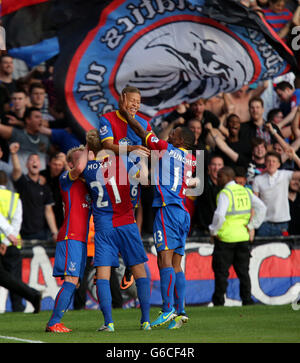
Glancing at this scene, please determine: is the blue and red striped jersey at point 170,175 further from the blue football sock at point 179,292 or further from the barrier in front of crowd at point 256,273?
the barrier in front of crowd at point 256,273

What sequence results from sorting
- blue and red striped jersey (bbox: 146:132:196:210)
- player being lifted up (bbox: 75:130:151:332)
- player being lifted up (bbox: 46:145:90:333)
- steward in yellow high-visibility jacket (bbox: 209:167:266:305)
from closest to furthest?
player being lifted up (bbox: 75:130:151:332), player being lifted up (bbox: 46:145:90:333), blue and red striped jersey (bbox: 146:132:196:210), steward in yellow high-visibility jacket (bbox: 209:167:266:305)

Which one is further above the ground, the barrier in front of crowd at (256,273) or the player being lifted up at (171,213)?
the player being lifted up at (171,213)

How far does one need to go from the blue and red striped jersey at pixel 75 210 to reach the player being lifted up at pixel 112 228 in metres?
0.28

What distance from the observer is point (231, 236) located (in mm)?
11703

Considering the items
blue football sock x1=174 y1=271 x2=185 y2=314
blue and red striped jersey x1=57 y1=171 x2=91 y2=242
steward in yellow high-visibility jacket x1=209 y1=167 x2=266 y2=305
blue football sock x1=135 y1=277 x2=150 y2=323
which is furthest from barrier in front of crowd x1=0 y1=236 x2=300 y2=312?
blue football sock x1=135 y1=277 x2=150 y2=323

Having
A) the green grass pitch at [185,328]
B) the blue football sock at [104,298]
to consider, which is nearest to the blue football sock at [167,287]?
the green grass pitch at [185,328]

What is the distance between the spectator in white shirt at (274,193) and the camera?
12.6m

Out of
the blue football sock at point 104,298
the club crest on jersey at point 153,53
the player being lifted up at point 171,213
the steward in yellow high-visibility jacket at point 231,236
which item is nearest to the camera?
the blue football sock at point 104,298

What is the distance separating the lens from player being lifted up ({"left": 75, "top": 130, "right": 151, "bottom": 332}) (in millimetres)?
7680

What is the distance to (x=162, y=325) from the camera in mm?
8305

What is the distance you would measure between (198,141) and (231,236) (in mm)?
1877

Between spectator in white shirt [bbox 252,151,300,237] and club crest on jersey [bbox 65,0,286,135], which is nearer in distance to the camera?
club crest on jersey [bbox 65,0,286,135]

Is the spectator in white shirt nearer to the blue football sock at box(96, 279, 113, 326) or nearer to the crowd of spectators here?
the crowd of spectators

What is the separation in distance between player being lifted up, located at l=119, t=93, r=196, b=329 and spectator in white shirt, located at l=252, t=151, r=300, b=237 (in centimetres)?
436
